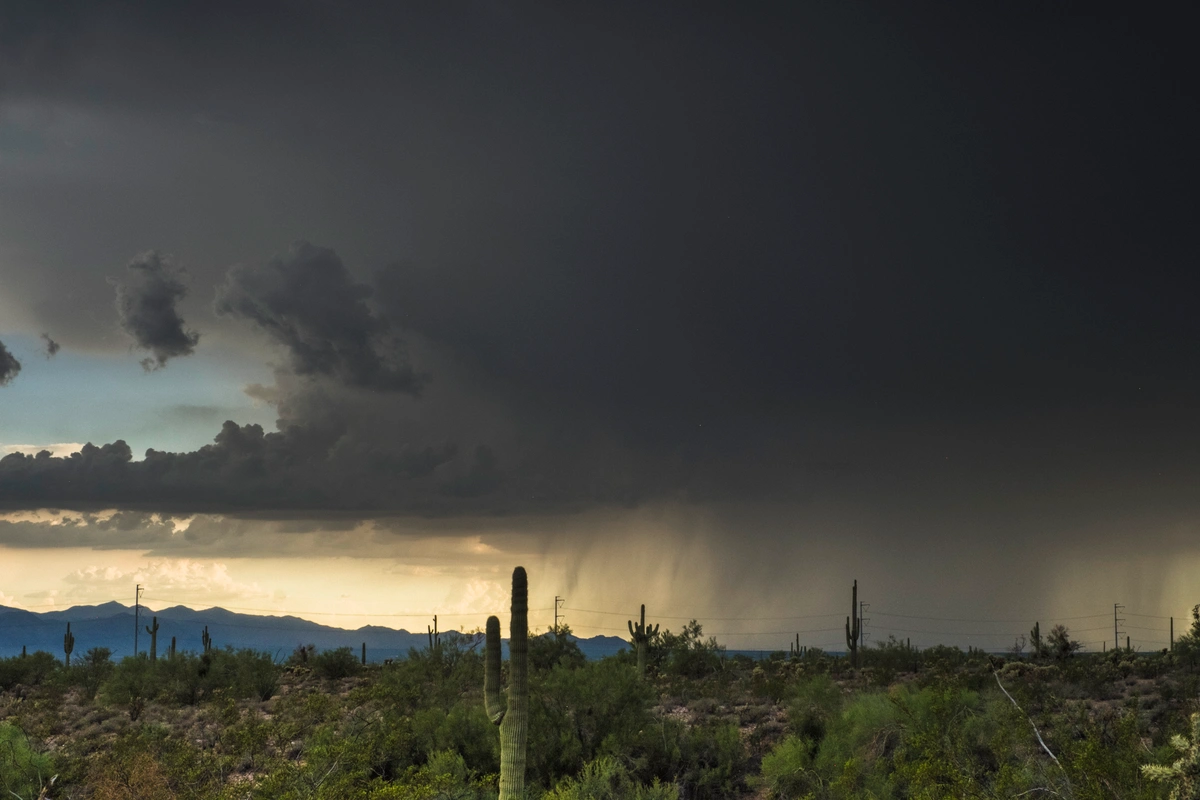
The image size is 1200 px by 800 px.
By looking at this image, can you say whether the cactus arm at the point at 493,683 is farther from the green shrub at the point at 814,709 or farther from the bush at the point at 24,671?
the bush at the point at 24,671

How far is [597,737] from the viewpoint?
24.5m

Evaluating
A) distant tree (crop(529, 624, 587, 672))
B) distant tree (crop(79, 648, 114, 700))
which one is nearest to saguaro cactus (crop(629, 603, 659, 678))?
distant tree (crop(529, 624, 587, 672))

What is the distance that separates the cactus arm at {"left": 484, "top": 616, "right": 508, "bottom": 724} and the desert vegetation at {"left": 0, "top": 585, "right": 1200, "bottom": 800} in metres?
0.05

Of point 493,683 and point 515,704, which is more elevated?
point 493,683

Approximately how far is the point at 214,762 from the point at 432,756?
4873 millimetres

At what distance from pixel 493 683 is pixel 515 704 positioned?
1.19 metres

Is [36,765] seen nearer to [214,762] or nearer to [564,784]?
[214,762]

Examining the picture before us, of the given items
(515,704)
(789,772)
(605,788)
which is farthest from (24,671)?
(789,772)

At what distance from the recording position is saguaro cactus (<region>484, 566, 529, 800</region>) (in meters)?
20.6

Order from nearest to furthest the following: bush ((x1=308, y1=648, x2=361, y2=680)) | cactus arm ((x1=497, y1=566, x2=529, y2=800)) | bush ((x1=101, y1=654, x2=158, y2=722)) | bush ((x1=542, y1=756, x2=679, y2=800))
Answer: bush ((x1=542, y1=756, x2=679, y2=800)) → cactus arm ((x1=497, y1=566, x2=529, y2=800)) → bush ((x1=101, y1=654, x2=158, y2=722)) → bush ((x1=308, y1=648, x2=361, y2=680))

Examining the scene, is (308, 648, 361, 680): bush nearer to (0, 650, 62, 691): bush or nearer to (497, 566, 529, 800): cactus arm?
(0, 650, 62, 691): bush

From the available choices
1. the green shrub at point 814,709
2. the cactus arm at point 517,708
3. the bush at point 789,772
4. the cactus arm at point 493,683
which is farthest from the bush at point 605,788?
the green shrub at point 814,709

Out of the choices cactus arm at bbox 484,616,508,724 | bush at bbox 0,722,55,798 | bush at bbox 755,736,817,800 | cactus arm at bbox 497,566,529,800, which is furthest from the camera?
bush at bbox 755,736,817,800

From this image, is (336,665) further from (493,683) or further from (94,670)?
(493,683)
